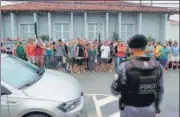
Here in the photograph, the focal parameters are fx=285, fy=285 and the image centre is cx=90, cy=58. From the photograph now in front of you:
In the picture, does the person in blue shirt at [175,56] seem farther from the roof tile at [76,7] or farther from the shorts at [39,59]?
the roof tile at [76,7]

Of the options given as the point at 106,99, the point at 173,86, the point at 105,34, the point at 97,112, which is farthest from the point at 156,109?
the point at 105,34

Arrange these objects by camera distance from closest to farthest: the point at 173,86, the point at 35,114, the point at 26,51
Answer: the point at 35,114 → the point at 173,86 → the point at 26,51

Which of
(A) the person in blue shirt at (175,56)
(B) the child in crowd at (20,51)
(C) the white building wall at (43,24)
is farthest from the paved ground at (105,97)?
(C) the white building wall at (43,24)

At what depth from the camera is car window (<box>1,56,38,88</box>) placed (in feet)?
16.4

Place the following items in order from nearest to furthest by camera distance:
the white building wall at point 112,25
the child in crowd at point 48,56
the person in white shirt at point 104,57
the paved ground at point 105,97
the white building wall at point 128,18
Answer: the paved ground at point 105,97, the child in crowd at point 48,56, the person in white shirt at point 104,57, the white building wall at point 112,25, the white building wall at point 128,18

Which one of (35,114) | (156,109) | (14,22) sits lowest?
(35,114)

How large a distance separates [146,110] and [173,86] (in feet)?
22.5

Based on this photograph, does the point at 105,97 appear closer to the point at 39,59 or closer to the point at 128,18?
the point at 39,59

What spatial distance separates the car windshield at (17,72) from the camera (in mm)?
5008

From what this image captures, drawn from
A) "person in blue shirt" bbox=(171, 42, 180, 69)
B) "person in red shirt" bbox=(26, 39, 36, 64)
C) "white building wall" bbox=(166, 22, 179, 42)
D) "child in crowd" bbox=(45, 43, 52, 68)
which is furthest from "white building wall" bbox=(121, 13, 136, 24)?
"person in red shirt" bbox=(26, 39, 36, 64)

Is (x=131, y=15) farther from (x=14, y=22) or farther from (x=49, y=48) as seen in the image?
(x=49, y=48)

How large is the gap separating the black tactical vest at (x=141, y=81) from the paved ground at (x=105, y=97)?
2.46 meters

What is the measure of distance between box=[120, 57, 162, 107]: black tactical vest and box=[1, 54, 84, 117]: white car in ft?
5.47

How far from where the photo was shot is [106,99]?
26.1 feet
